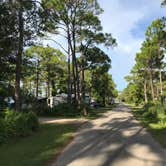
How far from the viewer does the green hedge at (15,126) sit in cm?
1645

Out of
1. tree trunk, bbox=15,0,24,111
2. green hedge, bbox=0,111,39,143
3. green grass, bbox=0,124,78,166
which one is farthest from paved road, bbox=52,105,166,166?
tree trunk, bbox=15,0,24,111

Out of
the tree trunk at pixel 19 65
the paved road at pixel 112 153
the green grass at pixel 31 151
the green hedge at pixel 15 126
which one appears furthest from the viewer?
the tree trunk at pixel 19 65

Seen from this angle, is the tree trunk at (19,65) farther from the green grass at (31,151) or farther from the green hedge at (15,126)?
the green grass at (31,151)

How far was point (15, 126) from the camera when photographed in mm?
17562

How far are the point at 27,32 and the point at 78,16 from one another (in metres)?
13.9

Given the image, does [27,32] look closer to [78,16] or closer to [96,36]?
[78,16]

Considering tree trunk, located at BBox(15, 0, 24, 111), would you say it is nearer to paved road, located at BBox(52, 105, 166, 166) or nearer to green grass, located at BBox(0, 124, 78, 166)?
green grass, located at BBox(0, 124, 78, 166)

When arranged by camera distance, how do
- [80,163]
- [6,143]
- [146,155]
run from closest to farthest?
1. [80,163]
2. [146,155]
3. [6,143]

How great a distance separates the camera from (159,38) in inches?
1716

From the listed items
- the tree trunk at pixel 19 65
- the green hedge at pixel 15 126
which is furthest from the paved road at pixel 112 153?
the tree trunk at pixel 19 65

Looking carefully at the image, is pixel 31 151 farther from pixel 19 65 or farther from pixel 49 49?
pixel 49 49

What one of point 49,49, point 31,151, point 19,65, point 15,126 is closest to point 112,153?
point 31,151

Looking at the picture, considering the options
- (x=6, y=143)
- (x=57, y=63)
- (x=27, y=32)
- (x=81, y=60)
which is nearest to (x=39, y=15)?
(x=27, y=32)

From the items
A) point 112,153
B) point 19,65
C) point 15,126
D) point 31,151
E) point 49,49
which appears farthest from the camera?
point 49,49
